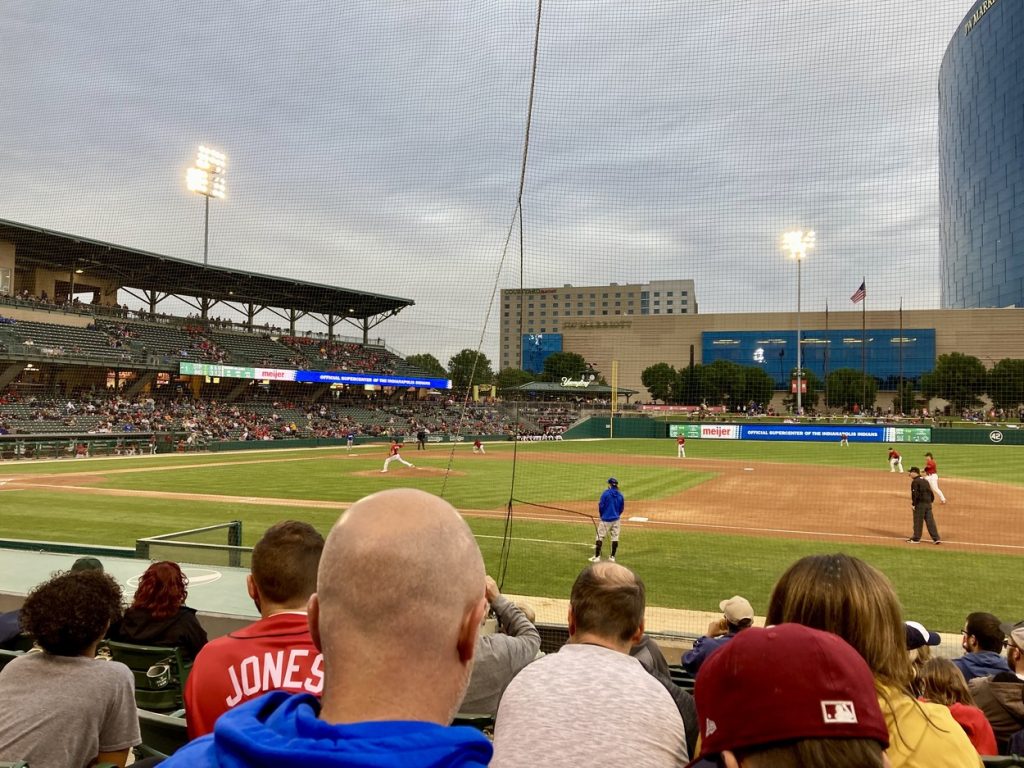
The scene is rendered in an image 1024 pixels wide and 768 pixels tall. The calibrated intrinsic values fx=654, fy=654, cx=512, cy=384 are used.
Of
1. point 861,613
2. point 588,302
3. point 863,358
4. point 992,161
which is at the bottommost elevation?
point 861,613

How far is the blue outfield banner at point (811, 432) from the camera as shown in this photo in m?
39.2

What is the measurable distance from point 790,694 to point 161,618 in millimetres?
3638

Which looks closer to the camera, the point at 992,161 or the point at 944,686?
the point at 944,686

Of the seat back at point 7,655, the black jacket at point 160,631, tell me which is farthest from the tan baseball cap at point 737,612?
the seat back at point 7,655

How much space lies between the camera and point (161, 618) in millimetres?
3664

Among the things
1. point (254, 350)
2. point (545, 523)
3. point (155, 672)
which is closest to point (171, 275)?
point (254, 350)

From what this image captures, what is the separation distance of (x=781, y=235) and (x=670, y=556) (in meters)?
5.89

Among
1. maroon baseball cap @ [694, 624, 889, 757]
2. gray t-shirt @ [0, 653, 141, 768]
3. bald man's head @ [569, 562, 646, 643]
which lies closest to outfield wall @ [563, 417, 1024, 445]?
bald man's head @ [569, 562, 646, 643]

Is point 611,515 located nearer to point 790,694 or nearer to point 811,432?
point 790,694

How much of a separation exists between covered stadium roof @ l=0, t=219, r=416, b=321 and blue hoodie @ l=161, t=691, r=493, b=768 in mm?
31615

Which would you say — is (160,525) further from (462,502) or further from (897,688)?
(897,688)

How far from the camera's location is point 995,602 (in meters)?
8.80

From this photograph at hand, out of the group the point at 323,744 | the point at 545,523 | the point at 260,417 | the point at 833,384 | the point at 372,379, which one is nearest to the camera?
the point at 323,744

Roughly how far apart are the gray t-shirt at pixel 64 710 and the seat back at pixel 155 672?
93 cm
